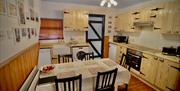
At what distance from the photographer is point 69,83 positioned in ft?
4.43

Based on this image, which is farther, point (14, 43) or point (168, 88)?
point (168, 88)

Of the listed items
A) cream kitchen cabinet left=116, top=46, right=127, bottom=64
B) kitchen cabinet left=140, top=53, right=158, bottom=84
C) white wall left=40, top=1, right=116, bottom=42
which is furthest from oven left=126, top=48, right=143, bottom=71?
white wall left=40, top=1, right=116, bottom=42

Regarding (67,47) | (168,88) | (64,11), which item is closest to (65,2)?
(64,11)

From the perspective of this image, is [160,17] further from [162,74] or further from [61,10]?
[61,10]

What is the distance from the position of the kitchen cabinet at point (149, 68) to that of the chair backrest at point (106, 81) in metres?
1.43

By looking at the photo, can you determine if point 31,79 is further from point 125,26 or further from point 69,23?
point 125,26

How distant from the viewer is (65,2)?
380cm

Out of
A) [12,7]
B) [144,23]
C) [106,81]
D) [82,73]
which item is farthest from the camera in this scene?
[144,23]

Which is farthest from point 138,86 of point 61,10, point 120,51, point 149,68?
point 61,10

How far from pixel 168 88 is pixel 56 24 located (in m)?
3.72

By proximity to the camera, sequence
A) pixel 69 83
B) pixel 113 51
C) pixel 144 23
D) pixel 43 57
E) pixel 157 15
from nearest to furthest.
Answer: pixel 69 83 < pixel 157 15 < pixel 144 23 < pixel 43 57 < pixel 113 51

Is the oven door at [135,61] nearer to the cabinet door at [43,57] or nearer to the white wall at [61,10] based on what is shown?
the white wall at [61,10]

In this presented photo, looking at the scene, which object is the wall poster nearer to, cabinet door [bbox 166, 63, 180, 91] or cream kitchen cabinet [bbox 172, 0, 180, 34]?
cabinet door [bbox 166, 63, 180, 91]

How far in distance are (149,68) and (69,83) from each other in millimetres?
2226
